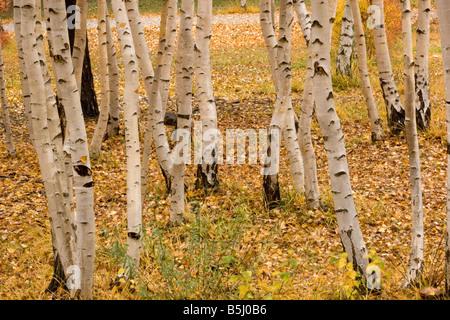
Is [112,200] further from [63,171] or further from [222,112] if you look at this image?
[222,112]

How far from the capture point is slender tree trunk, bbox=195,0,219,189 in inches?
224

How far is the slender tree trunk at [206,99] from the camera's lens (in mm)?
5691

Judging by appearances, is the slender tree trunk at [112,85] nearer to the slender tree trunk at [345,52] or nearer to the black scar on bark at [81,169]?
the black scar on bark at [81,169]

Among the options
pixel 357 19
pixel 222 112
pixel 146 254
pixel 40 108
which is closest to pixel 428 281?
pixel 146 254

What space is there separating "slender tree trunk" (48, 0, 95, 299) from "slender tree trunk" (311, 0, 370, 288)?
1730 millimetres

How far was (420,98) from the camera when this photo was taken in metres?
8.59

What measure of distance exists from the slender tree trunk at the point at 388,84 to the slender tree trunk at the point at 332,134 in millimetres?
4757

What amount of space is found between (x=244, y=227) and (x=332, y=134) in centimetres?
154

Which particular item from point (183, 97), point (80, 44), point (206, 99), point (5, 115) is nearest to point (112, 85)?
point (5, 115)

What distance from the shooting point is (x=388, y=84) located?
8516 mm

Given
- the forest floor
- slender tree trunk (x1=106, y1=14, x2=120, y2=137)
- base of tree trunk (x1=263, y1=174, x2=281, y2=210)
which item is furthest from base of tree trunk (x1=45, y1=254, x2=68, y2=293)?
slender tree trunk (x1=106, y1=14, x2=120, y2=137)

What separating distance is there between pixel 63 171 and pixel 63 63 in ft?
4.08

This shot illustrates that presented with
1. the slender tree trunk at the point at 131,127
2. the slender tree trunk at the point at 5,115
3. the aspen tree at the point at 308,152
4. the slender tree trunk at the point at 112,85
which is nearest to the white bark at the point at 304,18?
the aspen tree at the point at 308,152

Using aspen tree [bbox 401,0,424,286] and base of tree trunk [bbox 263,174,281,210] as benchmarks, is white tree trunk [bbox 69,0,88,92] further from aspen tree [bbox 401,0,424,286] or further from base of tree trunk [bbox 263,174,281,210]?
aspen tree [bbox 401,0,424,286]
